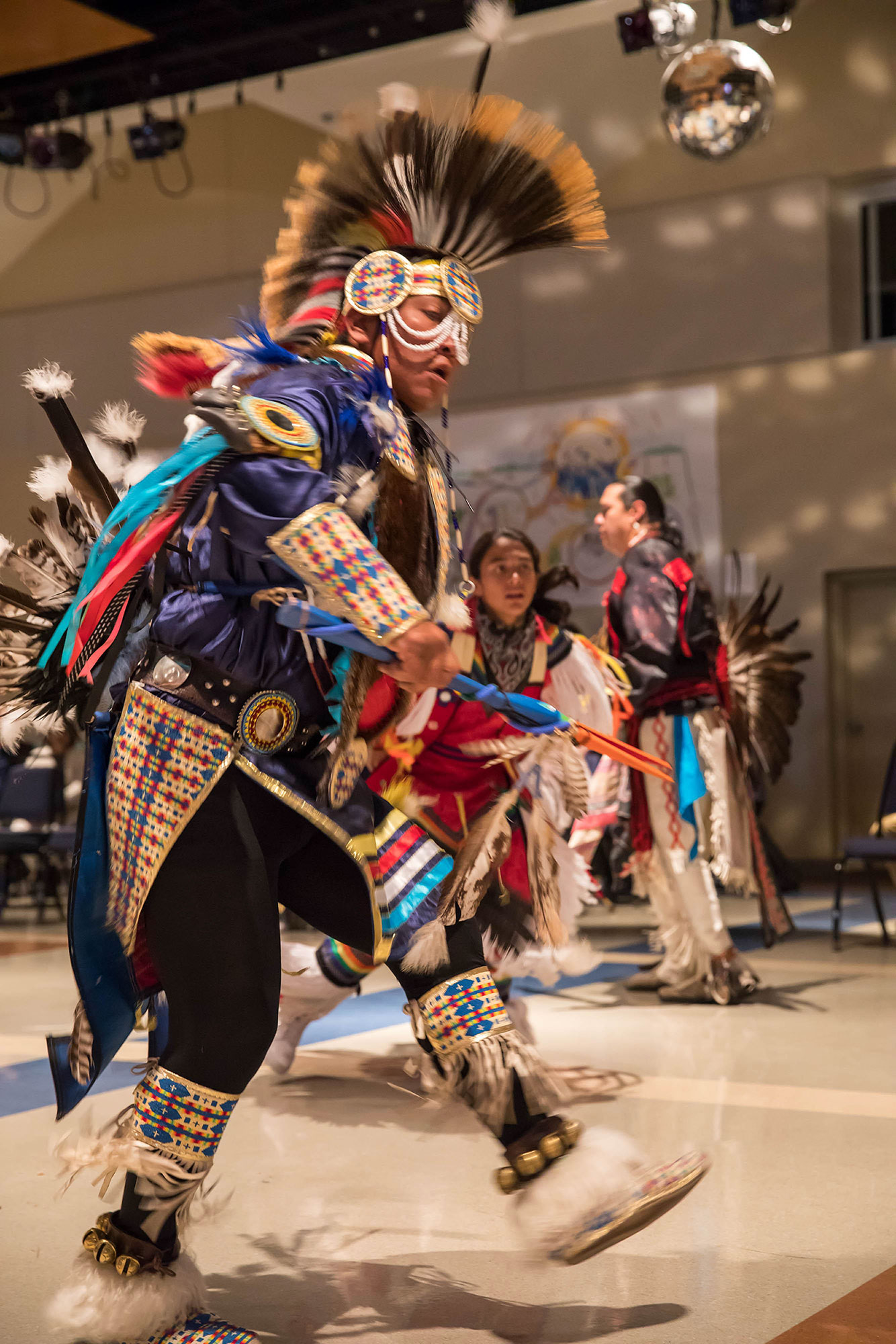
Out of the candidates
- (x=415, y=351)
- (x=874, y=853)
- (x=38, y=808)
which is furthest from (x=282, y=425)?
(x=38, y=808)

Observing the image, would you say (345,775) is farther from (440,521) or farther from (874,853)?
(874,853)

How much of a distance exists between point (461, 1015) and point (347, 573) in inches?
22.9

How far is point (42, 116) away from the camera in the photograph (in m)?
10.6

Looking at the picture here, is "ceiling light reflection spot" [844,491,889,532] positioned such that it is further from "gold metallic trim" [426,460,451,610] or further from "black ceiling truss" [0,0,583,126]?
"gold metallic trim" [426,460,451,610]

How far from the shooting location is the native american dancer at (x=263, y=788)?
1752 millimetres

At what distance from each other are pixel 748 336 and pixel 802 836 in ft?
10.5

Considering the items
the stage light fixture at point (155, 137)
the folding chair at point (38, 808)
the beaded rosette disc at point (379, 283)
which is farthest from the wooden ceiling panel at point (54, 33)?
the beaded rosette disc at point (379, 283)

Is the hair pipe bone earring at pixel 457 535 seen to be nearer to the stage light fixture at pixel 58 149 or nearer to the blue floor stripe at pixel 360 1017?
the blue floor stripe at pixel 360 1017

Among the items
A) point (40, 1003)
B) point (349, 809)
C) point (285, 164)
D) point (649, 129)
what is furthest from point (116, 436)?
point (285, 164)

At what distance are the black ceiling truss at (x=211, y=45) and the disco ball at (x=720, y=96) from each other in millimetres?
3776

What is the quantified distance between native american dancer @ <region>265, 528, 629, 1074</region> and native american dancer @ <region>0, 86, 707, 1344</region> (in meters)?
0.11

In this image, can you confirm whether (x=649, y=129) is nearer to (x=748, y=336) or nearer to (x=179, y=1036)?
(x=748, y=336)

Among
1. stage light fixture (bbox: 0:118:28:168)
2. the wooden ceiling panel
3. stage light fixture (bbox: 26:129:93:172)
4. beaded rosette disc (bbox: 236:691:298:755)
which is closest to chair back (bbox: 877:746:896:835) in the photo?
beaded rosette disc (bbox: 236:691:298:755)

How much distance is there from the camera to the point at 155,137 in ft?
32.4
